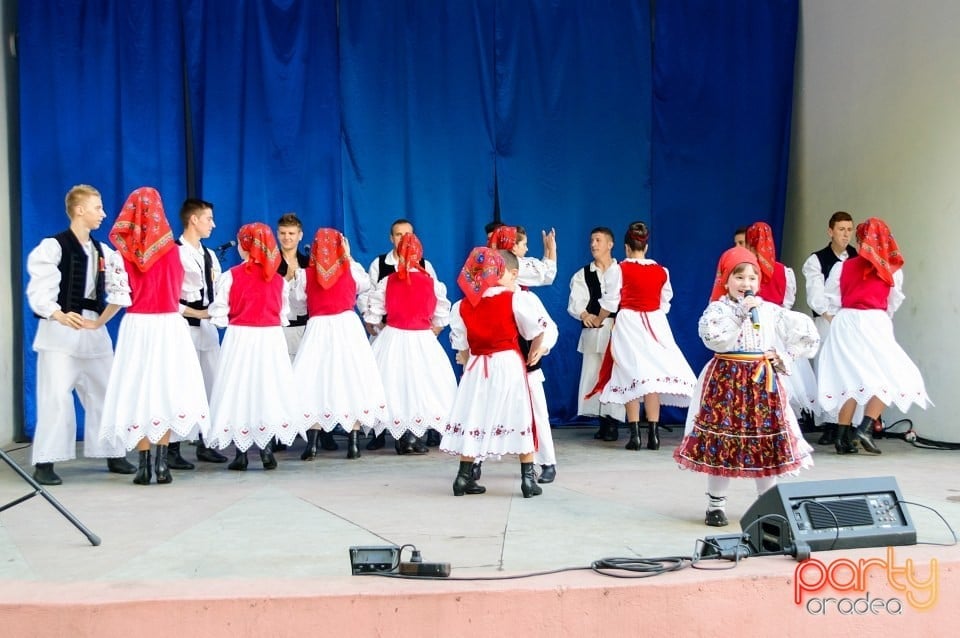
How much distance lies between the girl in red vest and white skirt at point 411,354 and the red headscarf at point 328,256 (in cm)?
36

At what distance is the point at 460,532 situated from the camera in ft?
13.8

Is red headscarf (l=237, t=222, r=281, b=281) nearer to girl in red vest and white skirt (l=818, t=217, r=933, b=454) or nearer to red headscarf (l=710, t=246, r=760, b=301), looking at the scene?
red headscarf (l=710, t=246, r=760, b=301)

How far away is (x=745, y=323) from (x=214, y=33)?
15.8ft

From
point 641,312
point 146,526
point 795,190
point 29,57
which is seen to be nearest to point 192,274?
point 146,526

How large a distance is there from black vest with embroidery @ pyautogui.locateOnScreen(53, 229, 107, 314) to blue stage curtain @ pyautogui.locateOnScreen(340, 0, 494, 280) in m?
2.42

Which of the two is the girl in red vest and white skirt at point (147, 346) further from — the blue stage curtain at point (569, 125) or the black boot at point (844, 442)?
the black boot at point (844, 442)

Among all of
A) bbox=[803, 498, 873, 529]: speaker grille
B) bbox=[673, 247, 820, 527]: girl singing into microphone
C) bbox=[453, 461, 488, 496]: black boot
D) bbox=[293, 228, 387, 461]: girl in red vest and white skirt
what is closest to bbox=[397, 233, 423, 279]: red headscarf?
bbox=[293, 228, 387, 461]: girl in red vest and white skirt

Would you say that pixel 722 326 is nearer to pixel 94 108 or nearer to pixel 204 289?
pixel 204 289

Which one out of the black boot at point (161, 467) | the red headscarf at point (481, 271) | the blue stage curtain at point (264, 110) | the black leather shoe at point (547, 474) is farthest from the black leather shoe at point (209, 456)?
the red headscarf at point (481, 271)

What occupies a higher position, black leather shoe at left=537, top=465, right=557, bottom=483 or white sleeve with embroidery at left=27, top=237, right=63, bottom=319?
white sleeve with embroidery at left=27, top=237, right=63, bottom=319

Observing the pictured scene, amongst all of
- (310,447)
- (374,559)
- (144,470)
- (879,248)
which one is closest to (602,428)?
(310,447)

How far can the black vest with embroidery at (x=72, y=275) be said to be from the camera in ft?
17.5

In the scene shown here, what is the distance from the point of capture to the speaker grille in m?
3.48

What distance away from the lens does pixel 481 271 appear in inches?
195
